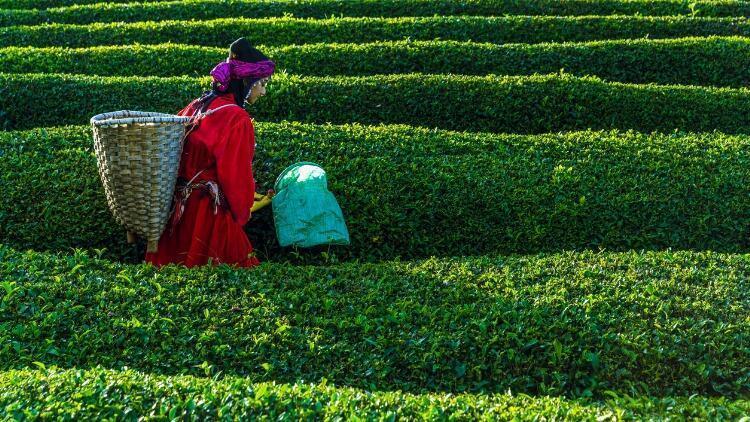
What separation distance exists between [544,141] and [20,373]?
4.63 meters

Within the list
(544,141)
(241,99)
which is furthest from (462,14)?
(241,99)

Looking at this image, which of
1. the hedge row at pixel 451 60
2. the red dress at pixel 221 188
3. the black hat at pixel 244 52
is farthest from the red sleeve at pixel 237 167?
the hedge row at pixel 451 60

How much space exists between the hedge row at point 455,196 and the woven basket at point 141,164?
2.79 ft

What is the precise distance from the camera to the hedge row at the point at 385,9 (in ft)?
39.0

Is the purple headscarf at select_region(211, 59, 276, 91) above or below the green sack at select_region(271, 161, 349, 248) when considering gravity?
above

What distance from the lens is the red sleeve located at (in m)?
5.71

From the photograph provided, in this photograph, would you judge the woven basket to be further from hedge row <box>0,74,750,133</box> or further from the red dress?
hedge row <box>0,74,750,133</box>

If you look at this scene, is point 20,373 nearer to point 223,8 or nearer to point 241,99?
point 241,99

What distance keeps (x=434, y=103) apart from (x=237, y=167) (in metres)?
3.37

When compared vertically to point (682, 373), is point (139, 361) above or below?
above

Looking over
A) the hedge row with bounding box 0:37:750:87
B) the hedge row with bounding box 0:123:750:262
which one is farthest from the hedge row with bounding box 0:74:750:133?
the hedge row with bounding box 0:123:750:262

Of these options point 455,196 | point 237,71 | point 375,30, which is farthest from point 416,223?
point 375,30

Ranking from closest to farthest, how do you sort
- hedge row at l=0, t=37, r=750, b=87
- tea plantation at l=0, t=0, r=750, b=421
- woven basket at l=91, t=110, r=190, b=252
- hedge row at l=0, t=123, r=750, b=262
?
tea plantation at l=0, t=0, r=750, b=421
woven basket at l=91, t=110, r=190, b=252
hedge row at l=0, t=123, r=750, b=262
hedge row at l=0, t=37, r=750, b=87

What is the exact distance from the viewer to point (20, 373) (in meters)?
4.30
